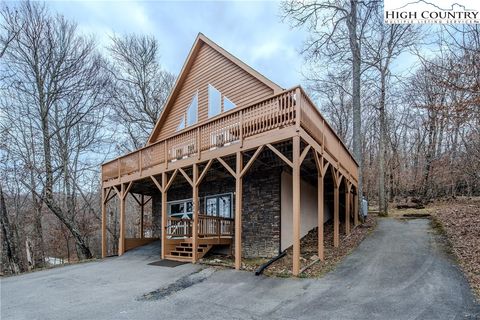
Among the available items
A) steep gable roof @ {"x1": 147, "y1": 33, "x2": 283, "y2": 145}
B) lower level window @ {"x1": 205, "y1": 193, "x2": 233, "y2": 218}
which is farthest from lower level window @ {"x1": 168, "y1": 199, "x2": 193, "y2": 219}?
steep gable roof @ {"x1": 147, "y1": 33, "x2": 283, "y2": 145}

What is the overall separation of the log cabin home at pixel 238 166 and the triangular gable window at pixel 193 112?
47 mm

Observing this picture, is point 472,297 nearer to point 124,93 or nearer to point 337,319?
point 337,319

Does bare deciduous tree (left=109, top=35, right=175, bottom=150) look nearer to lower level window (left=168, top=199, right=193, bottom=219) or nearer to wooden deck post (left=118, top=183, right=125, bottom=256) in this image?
lower level window (left=168, top=199, right=193, bottom=219)

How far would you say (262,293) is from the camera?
6488 mm

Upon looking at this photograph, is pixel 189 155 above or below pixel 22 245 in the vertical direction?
above

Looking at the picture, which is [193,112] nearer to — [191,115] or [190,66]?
[191,115]

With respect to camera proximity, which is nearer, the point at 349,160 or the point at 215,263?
the point at 215,263

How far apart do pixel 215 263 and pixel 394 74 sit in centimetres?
1252

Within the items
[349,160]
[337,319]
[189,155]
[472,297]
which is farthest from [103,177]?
[472,297]

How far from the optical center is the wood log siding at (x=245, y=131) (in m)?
7.84

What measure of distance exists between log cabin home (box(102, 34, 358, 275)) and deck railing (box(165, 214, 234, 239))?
0.04 meters

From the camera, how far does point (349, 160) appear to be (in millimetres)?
13109

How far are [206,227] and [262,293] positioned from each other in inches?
184

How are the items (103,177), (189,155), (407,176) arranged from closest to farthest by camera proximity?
1. (189,155)
2. (103,177)
3. (407,176)
